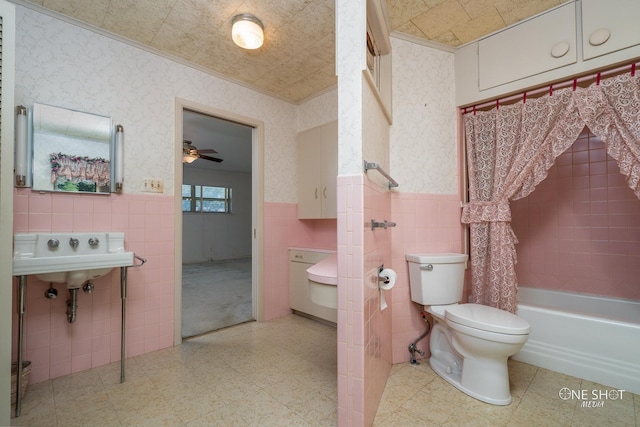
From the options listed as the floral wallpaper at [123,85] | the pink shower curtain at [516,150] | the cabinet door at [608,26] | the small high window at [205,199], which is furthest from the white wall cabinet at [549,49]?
the small high window at [205,199]

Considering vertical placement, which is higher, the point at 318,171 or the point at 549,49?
the point at 549,49

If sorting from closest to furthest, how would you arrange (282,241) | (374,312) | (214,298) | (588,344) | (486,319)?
(374,312), (486,319), (588,344), (282,241), (214,298)

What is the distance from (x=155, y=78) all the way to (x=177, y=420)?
237cm

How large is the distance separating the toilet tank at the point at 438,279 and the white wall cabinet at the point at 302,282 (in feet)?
3.26

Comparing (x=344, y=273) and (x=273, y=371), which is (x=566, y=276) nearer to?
(x=344, y=273)

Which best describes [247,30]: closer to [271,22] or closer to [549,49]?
[271,22]

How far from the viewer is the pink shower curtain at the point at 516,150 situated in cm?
157

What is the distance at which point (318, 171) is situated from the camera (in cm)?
284

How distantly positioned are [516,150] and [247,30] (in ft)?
6.80

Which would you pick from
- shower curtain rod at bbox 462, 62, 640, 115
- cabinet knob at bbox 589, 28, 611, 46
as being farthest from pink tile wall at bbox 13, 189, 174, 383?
cabinet knob at bbox 589, 28, 611, 46

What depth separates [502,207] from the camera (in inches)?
76.5

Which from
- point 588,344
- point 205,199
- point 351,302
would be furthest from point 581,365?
point 205,199

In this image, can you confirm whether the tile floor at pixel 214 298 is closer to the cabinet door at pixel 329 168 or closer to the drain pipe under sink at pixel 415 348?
the cabinet door at pixel 329 168

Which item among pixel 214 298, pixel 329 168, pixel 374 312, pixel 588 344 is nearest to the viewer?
pixel 374 312
